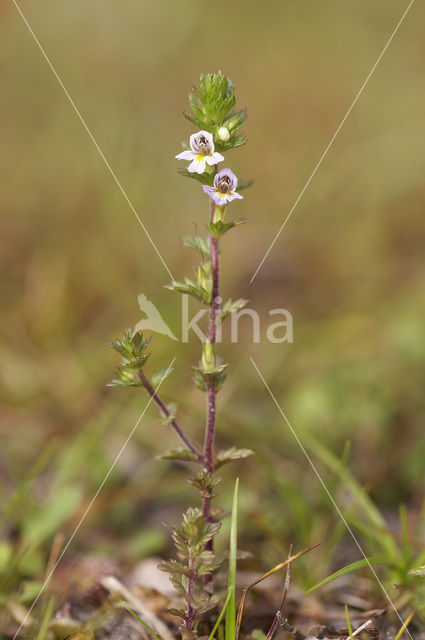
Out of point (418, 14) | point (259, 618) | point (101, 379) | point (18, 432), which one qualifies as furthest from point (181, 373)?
point (418, 14)

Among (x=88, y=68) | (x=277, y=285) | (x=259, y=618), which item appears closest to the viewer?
(x=259, y=618)

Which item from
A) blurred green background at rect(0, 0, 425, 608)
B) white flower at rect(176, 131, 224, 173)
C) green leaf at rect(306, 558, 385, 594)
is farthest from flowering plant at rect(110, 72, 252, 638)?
blurred green background at rect(0, 0, 425, 608)

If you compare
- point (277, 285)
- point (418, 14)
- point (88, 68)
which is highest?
point (418, 14)

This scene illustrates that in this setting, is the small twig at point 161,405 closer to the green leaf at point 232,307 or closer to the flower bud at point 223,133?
the green leaf at point 232,307

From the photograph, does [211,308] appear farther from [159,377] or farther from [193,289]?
[159,377]

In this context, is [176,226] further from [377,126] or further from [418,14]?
[418,14]

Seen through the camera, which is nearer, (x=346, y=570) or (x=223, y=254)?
(x=346, y=570)

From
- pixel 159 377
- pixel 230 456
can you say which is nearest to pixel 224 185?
pixel 159 377
